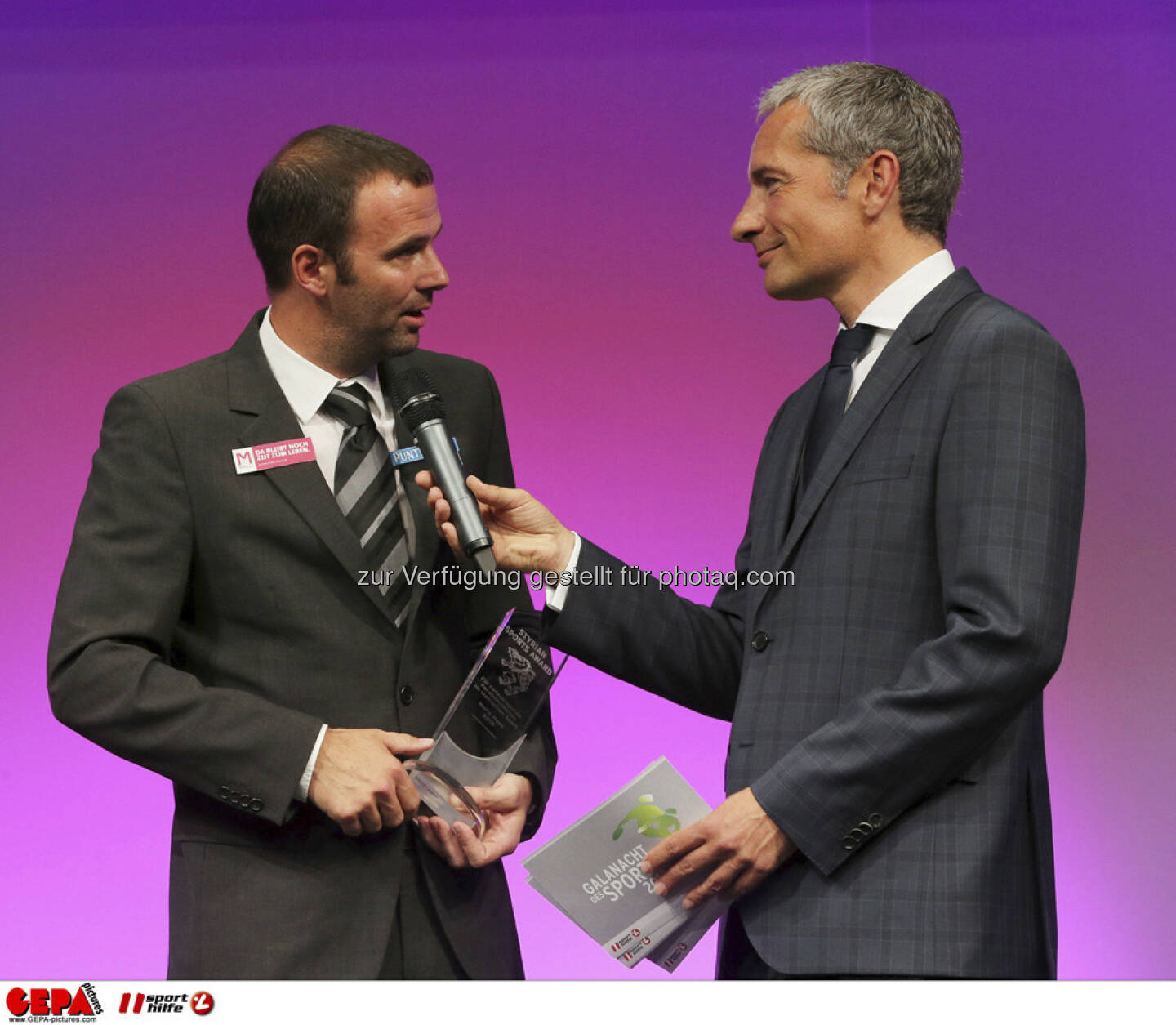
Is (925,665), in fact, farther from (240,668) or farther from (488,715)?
(240,668)

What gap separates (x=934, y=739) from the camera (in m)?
2.07

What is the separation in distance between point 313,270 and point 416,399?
1.17 ft

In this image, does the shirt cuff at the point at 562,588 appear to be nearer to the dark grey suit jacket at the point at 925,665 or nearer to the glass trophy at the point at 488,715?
the glass trophy at the point at 488,715

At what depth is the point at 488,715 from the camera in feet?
8.13

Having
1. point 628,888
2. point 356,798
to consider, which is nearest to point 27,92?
point 356,798

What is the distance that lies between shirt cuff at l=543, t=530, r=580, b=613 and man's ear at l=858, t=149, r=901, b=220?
2.43ft

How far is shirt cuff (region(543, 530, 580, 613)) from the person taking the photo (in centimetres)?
246

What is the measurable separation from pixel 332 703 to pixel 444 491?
42cm

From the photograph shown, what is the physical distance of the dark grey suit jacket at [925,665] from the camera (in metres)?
2.07

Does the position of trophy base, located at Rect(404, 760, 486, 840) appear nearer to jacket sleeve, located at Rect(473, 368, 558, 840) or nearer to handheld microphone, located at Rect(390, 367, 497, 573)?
jacket sleeve, located at Rect(473, 368, 558, 840)

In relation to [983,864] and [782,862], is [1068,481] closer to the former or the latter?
[983,864]

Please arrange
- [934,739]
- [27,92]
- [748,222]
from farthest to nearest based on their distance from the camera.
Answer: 1. [27,92]
2. [748,222]
3. [934,739]

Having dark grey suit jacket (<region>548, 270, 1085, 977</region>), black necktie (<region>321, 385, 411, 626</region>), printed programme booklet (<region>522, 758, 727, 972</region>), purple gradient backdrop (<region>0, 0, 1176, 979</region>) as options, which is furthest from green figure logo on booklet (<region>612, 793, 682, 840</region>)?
purple gradient backdrop (<region>0, 0, 1176, 979</region>)
